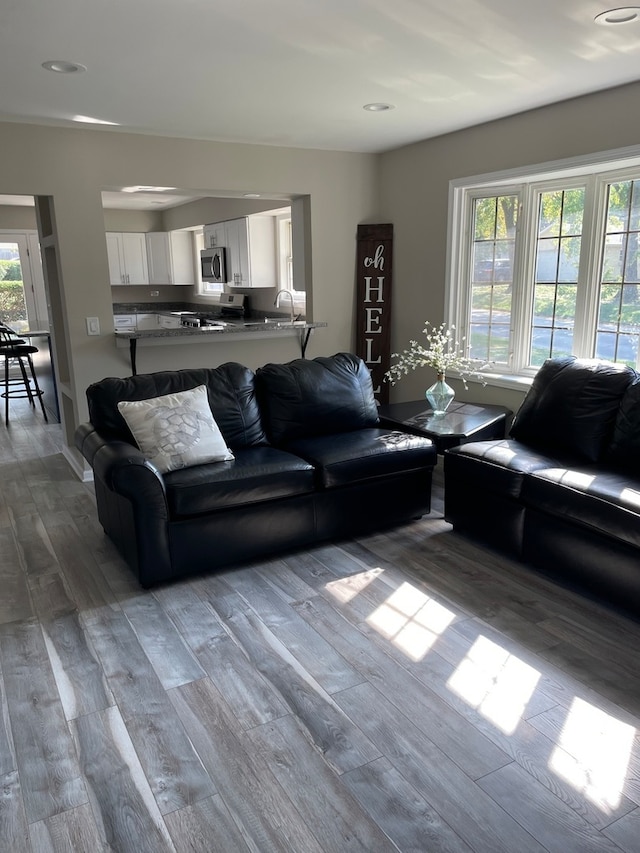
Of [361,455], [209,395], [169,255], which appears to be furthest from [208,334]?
[169,255]

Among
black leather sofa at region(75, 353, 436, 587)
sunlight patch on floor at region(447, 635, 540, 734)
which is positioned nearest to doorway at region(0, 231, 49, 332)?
black leather sofa at region(75, 353, 436, 587)

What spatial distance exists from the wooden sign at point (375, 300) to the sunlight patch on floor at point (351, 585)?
2.72m

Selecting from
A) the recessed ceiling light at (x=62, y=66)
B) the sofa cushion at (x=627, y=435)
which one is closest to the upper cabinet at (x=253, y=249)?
the recessed ceiling light at (x=62, y=66)

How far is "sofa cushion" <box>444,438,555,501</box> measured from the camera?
3.31 meters

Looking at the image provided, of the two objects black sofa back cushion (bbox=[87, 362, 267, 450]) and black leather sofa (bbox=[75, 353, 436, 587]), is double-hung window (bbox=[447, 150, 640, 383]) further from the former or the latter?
black sofa back cushion (bbox=[87, 362, 267, 450])

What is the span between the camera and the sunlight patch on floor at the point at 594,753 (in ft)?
6.25

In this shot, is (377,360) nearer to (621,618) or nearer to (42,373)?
(621,618)

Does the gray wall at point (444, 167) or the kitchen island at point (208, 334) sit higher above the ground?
the gray wall at point (444, 167)

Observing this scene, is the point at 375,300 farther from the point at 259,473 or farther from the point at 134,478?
the point at 134,478

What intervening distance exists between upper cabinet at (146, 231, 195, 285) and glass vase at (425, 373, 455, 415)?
6.24m

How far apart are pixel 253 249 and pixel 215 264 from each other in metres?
0.91

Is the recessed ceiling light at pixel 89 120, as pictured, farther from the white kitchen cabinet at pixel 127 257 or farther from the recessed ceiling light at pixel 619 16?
the white kitchen cabinet at pixel 127 257

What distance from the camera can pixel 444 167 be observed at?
4.96 meters

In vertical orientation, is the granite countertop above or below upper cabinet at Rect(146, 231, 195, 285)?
below
